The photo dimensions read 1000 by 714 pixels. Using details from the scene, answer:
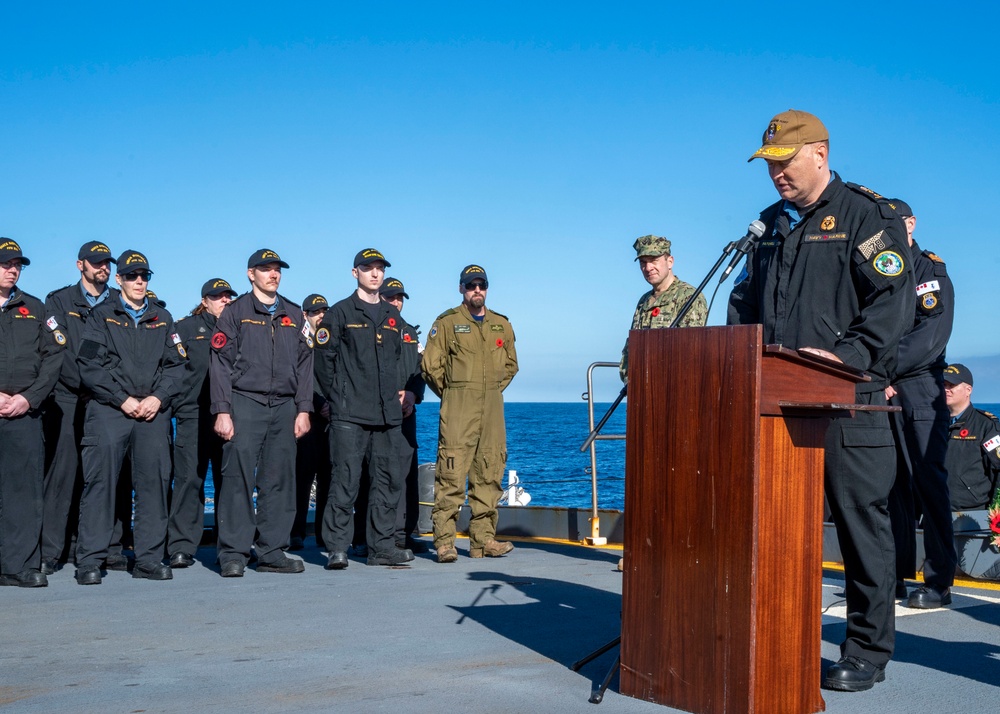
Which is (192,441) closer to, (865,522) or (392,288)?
(392,288)

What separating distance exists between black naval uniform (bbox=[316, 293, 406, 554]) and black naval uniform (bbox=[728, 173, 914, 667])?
4.22 meters

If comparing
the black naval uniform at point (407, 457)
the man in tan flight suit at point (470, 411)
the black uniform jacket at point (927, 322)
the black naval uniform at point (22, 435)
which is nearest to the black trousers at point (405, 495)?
the black naval uniform at point (407, 457)

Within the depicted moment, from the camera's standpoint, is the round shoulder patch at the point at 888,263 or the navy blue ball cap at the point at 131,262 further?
the navy blue ball cap at the point at 131,262

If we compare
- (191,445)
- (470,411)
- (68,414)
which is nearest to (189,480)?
(191,445)

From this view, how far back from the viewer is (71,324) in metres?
7.22

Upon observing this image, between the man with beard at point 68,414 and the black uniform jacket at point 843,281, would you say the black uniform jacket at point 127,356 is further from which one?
the black uniform jacket at point 843,281

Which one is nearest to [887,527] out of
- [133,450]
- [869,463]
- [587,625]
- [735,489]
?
[869,463]

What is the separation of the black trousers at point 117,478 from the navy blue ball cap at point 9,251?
3.34 ft

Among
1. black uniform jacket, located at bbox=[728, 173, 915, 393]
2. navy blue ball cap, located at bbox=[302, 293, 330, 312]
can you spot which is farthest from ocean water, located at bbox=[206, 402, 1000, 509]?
black uniform jacket, located at bbox=[728, 173, 915, 393]

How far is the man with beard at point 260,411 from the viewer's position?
6.95 meters

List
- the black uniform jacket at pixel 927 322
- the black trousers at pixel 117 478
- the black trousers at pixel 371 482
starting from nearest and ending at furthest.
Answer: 1. the black uniform jacket at pixel 927 322
2. the black trousers at pixel 117 478
3. the black trousers at pixel 371 482

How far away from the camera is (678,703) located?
3227mm

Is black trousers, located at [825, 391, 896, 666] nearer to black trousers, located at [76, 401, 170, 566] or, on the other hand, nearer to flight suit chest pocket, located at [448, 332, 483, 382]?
flight suit chest pocket, located at [448, 332, 483, 382]

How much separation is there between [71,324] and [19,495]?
1396 mm
